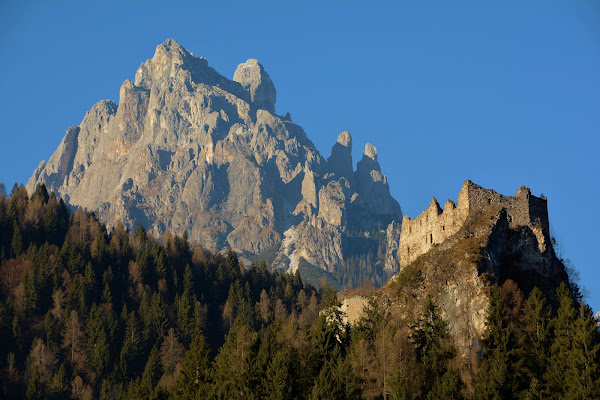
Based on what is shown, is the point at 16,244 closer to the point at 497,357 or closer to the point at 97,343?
the point at 97,343

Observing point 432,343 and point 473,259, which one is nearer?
point 432,343

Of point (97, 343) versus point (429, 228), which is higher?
point (429, 228)

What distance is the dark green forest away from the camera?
84.5 meters

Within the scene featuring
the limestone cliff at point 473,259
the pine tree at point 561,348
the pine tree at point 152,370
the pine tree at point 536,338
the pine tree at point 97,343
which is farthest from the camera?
the pine tree at point 97,343

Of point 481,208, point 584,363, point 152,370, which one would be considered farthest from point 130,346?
point 584,363

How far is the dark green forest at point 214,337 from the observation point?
8450 centimetres

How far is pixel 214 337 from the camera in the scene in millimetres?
169375

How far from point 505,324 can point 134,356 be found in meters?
81.7

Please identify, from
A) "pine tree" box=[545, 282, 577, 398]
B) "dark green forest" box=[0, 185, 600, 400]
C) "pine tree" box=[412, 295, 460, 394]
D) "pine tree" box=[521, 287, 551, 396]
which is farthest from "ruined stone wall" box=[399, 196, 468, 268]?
"pine tree" box=[545, 282, 577, 398]

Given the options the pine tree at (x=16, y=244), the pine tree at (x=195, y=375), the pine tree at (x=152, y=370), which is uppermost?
the pine tree at (x=16, y=244)

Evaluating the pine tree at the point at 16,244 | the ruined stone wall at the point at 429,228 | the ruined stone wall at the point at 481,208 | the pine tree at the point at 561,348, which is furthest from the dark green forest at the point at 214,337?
the ruined stone wall at the point at 429,228

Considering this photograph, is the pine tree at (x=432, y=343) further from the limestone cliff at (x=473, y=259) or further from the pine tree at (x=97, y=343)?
the pine tree at (x=97, y=343)

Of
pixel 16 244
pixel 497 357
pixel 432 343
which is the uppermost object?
pixel 16 244

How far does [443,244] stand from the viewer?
333ft
